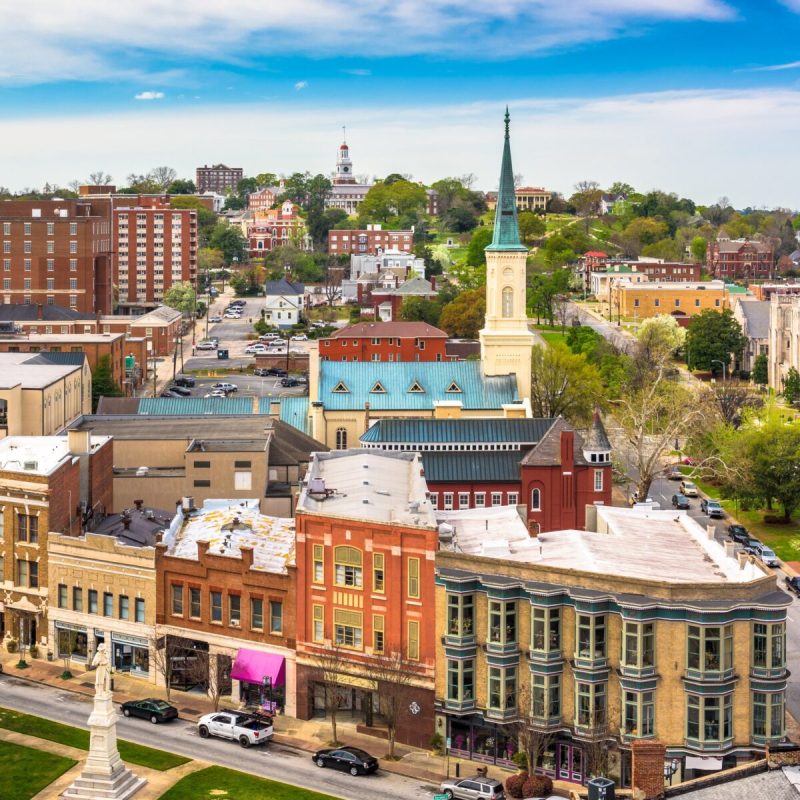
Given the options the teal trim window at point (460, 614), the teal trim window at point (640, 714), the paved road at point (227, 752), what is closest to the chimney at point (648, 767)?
the teal trim window at point (640, 714)

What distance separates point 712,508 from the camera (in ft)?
367

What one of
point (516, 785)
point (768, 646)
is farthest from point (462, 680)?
point (768, 646)

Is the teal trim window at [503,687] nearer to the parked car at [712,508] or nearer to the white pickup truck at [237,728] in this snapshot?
the white pickup truck at [237,728]

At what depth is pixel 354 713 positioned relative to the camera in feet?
220

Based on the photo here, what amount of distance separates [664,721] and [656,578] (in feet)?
18.4

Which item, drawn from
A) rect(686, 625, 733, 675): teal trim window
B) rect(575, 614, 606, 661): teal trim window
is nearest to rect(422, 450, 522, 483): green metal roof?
rect(575, 614, 606, 661): teal trim window

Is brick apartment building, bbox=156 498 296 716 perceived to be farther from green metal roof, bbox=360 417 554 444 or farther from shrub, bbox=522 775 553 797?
green metal roof, bbox=360 417 554 444

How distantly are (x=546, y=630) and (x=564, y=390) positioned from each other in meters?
67.6

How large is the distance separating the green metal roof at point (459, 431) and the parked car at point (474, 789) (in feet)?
118

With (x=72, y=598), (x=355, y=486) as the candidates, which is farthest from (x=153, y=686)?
(x=355, y=486)

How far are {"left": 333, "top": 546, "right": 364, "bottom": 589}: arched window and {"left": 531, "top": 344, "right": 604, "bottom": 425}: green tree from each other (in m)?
59.8

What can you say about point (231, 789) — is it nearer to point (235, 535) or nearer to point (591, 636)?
point (591, 636)

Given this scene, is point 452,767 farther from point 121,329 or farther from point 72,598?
point 121,329

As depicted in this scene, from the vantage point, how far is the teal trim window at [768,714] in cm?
5847
